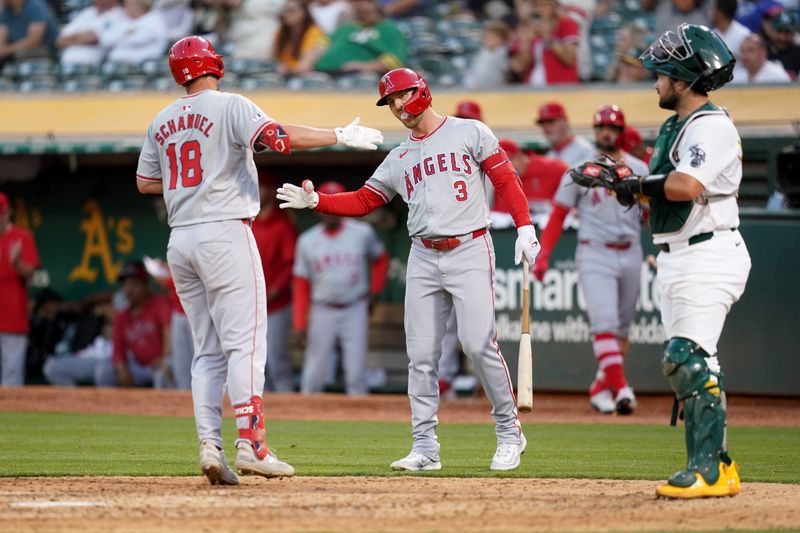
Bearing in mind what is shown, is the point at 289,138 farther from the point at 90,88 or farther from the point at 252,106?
the point at 90,88

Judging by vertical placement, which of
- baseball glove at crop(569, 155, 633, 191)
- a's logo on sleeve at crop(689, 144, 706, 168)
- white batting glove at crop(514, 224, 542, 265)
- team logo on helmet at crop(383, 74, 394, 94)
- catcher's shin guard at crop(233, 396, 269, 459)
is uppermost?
team logo on helmet at crop(383, 74, 394, 94)

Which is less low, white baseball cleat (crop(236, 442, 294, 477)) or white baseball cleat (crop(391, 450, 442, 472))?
white baseball cleat (crop(236, 442, 294, 477))

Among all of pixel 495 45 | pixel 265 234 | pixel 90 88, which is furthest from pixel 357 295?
pixel 90 88

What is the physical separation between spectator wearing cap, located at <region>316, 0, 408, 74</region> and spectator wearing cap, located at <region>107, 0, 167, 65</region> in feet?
7.86

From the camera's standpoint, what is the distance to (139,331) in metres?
14.2

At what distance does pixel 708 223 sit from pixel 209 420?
236 centimetres

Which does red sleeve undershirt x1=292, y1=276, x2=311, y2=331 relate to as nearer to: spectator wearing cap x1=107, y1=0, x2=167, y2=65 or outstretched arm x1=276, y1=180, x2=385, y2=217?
spectator wearing cap x1=107, y1=0, x2=167, y2=65

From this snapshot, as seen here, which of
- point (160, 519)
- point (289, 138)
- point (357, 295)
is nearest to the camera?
point (160, 519)

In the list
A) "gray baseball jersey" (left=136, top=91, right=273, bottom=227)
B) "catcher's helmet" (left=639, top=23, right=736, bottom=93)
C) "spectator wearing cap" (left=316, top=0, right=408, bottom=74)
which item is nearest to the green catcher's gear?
"catcher's helmet" (left=639, top=23, right=736, bottom=93)

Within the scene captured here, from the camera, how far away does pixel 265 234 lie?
1378 centimetres

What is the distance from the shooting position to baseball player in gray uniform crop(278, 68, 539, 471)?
6.57m

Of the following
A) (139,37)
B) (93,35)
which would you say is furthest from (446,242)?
(93,35)

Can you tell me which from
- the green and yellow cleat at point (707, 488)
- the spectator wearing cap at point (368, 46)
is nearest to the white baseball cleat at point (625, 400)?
the green and yellow cleat at point (707, 488)

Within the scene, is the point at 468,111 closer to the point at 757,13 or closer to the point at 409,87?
the point at 757,13
